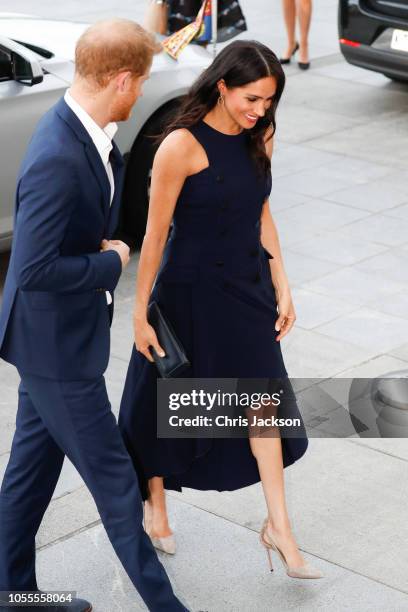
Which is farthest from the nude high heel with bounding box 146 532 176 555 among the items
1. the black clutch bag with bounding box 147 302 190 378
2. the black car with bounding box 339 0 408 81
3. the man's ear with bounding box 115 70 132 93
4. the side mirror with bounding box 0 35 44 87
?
the black car with bounding box 339 0 408 81

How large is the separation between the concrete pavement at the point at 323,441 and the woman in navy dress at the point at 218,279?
154 mm

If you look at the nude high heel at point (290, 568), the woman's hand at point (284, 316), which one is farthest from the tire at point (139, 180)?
the nude high heel at point (290, 568)

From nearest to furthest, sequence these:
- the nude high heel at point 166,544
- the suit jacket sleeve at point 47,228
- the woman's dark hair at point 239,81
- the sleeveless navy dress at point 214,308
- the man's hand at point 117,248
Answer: the suit jacket sleeve at point 47,228, the man's hand at point 117,248, the woman's dark hair at point 239,81, the sleeveless navy dress at point 214,308, the nude high heel at point 166,544

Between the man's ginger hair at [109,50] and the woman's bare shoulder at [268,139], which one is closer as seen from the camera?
the man's ginger hair at [109,50]

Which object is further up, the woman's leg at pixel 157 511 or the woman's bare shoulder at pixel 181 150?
the woman's bare shoulder at pixel 181 150

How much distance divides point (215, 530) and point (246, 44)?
1.73 metres

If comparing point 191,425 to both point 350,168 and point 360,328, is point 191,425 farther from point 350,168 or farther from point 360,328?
point 350,168

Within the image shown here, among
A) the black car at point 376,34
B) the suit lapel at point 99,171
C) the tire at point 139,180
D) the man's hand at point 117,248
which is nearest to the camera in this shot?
the suit lapel at point 99,171

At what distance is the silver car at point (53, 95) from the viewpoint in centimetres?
660

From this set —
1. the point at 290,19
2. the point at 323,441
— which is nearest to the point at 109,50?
the point at 323,441

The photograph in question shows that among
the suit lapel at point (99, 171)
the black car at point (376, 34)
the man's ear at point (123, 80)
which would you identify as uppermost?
the man's ear at point (123, 80)

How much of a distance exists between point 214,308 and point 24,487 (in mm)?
857

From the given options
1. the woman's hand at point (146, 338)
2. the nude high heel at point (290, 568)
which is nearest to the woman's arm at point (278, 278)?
the woman's hand at point (146, 338)

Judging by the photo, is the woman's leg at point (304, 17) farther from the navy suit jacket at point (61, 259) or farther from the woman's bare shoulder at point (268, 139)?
the navy suit jacket at point (61, 259)
